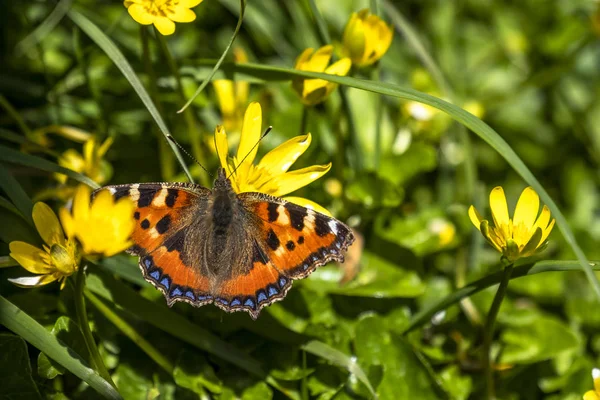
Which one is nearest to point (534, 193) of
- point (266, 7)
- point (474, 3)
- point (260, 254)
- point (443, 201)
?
point (260, 254)

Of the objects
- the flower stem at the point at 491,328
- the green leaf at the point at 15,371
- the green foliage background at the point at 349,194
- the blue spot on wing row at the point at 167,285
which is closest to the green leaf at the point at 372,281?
the green foliage background at the point at 349,194

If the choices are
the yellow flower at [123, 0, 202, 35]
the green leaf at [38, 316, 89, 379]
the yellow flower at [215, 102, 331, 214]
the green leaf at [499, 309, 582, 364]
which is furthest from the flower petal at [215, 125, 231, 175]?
the green leaf at [499, 309, 582, 364]

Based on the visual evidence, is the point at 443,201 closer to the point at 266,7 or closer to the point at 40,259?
the point at 266,7

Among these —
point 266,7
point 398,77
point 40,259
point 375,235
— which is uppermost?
point 266,7

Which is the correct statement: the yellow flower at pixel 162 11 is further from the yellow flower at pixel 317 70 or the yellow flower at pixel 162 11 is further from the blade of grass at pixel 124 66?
the yellow flower at pixel 317 70

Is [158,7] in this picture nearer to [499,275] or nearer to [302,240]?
[302,240]

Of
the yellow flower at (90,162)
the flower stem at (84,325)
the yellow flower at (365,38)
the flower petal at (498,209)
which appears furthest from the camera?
the yellow flower at (90,162)

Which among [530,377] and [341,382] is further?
[530,377]
